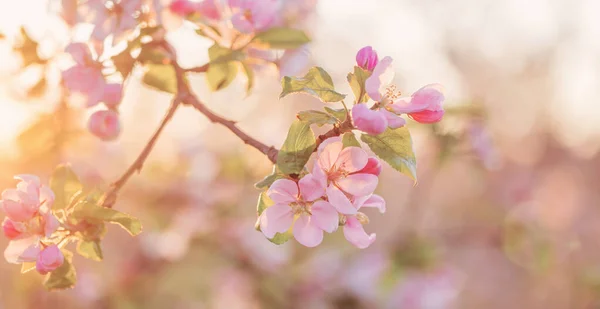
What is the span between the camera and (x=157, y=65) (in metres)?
1.06

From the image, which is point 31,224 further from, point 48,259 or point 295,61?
point 295,61

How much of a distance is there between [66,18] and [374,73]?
0.52 meters

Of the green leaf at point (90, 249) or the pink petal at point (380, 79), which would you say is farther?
the green leaf at point (90, 249)

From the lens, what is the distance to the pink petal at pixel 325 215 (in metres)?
0.76

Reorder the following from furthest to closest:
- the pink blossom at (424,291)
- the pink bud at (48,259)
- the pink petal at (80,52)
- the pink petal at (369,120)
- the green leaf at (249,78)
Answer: the pink blossom at (424,291), the green leaf at (249,78), the pink petal at (80,52), the pink bud at (48,259), the pink petal at (369,120)

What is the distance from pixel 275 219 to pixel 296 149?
90 mm

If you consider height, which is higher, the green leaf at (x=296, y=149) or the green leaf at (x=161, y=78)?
the green leaf at (x=296, y=149)

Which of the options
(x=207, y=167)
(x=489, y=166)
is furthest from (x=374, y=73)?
(x=207, y=167)

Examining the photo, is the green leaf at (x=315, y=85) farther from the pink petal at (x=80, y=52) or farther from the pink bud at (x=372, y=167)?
the pink petal at (x=80, y=52)

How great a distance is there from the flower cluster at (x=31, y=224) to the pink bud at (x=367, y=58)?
1.35 ft

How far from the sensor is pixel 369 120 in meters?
0.69

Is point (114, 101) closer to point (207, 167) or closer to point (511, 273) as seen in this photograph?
point (207, 167)

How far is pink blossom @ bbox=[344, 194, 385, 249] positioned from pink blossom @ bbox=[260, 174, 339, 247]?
0.02 metres

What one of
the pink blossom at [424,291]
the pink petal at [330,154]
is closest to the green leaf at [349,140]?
the pink petal at [330,154]
